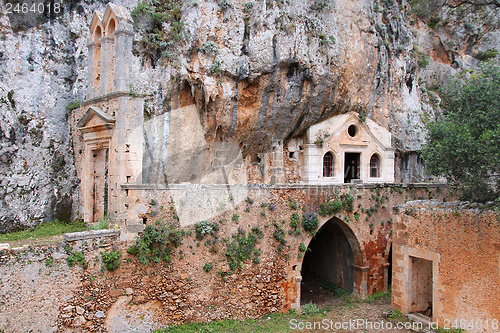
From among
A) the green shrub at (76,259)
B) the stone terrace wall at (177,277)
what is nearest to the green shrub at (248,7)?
the stone terrace wall at (177,277)

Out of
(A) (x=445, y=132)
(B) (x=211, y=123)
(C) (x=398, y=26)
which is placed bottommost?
(A) (x=445, y=132)

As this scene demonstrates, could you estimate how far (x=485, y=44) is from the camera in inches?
1123

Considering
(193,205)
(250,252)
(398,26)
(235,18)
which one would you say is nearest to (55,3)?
(235,18)

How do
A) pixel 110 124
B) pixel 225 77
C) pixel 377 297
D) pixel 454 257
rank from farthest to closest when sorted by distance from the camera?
pixel 225 77 → pixel 377 297 → pixel 110 124 → pixel 454 257

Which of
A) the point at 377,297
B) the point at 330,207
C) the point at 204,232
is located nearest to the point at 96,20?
the point at 204,232

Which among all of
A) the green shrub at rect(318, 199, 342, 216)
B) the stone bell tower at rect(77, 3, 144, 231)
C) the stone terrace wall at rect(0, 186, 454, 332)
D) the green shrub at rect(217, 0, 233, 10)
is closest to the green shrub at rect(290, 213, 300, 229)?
the stone terrace wall at rect(0, 186, 454, 332)

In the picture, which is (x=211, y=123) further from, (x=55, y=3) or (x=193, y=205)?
(x=55, y=3)

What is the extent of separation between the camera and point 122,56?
12.4 metres

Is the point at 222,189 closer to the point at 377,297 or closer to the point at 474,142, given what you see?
the point at 474,142

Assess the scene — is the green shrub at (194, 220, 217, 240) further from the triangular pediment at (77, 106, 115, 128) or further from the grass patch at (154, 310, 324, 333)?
the triangular pediment at (77, 106, 115, 128)

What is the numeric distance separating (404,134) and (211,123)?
12725 mm

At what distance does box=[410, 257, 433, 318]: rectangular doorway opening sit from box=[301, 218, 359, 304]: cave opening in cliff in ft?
12.2

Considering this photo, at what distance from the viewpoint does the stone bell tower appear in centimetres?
1176

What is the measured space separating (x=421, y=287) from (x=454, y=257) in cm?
230
